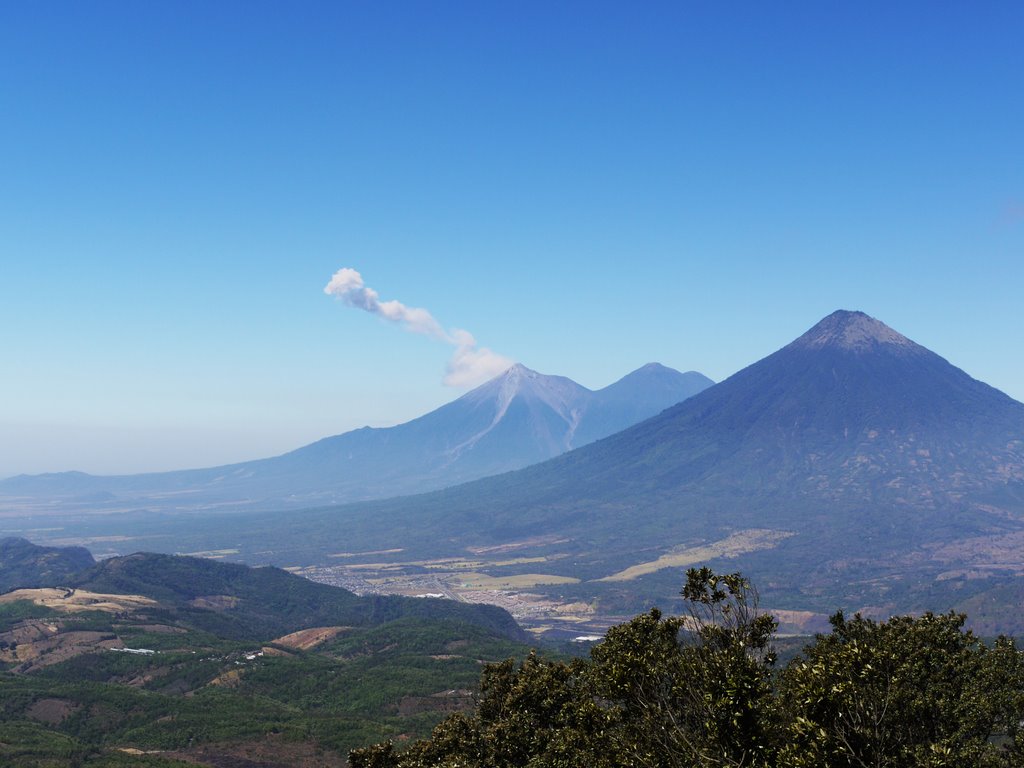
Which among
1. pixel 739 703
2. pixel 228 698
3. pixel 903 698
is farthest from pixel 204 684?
pixel 739 703

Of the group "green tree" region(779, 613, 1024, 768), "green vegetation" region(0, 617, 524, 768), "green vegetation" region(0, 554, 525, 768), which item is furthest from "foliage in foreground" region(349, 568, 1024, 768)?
"green vegetation" region(0, 617, 524, 768)

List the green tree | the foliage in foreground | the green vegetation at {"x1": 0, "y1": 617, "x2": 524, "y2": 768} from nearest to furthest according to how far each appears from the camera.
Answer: the green tree < the foliage in foreground < the green vegetation at {"x1": 0, "y1": 617, "x2": 524, "y2": 768}

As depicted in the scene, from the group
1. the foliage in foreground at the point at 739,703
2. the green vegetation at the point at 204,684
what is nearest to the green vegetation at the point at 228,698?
the green vegetation at the point at 204,684

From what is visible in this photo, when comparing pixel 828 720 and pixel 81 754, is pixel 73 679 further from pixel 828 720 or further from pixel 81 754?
pixel 828 720

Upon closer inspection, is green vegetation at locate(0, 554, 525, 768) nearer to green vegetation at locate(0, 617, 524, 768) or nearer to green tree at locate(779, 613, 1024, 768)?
green vegetation at locate(0, 617, 524, 768)

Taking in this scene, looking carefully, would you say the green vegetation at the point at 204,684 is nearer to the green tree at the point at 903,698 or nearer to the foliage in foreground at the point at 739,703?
the foliage in foreground at the point at 739,703

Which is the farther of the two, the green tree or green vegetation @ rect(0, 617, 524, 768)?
green vegetation @ rect(0, 617, 524, 768)

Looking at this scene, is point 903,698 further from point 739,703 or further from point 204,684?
point 204,684

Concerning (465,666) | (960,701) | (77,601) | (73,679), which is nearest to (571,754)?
(960,701)

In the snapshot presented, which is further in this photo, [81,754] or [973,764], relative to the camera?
[81,754]
